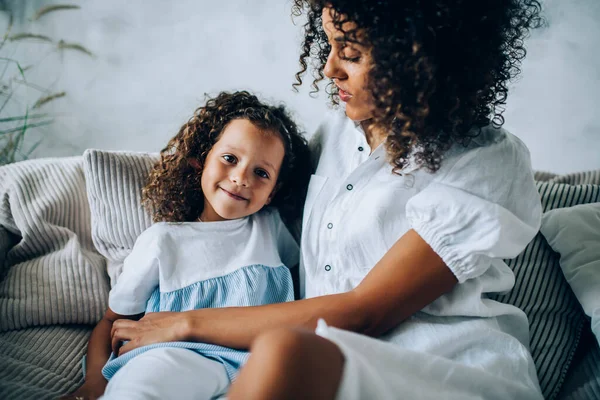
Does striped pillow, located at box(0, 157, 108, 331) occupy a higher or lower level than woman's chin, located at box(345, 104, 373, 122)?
lower

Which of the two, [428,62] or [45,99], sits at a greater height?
[428,62]

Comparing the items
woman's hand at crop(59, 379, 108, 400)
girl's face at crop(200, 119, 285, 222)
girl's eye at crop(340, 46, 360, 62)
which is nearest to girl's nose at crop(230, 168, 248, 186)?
girl's face at crop(200, 119, 285, 222)

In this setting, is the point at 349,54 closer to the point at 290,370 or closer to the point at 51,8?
the point at 290,370

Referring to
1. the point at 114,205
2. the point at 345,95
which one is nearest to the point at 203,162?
the point at 114,205

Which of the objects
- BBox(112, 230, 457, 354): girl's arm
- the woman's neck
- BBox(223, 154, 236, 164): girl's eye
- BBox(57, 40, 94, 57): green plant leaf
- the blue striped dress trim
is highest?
BBox(57, 40, 94, 57): green plant leaf

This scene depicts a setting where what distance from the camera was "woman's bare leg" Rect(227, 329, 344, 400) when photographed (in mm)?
589

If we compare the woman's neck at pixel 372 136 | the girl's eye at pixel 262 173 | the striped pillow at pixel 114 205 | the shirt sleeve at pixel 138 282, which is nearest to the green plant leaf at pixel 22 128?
the striped pillow at pixel 114 205

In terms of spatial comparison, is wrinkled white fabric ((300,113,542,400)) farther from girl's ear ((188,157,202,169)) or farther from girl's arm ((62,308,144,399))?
girl's arm ((62,308,144,399))

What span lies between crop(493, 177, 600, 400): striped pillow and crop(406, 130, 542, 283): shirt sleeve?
269mm

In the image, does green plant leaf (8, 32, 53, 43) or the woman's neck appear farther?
green plant leaf (8, 32, 53, 43)

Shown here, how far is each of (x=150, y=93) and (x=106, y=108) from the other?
7.9 inches

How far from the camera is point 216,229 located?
118 centimetres

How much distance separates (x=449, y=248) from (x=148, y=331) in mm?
620

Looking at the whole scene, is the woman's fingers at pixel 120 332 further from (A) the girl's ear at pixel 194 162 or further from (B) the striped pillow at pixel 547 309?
(B) the striped pillow at pixel 547 309
